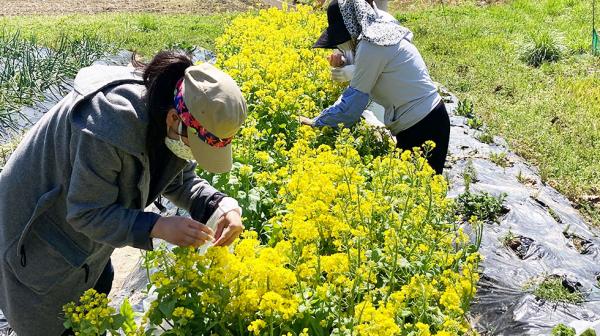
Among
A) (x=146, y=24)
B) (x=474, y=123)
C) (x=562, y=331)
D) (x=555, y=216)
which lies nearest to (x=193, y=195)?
(x=562, y=331)

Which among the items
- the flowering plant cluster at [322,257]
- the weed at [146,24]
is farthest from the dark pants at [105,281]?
the weed at [146,24]

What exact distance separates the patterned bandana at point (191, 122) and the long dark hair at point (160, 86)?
4 cm

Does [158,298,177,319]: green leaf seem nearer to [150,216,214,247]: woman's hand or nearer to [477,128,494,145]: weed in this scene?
[150,216,214,247]: woman's hand

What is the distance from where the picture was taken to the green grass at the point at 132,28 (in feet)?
30.1

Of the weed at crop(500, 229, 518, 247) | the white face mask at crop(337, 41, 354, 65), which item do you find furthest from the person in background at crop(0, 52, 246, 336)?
the weed at crop(500, 229, 518, 247)

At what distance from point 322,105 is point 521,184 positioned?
164 centimetres

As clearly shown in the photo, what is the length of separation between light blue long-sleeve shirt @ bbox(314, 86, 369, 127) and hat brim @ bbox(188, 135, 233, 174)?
1682mm

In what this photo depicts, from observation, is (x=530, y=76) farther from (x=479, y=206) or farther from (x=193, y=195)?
(x=193, y=195)

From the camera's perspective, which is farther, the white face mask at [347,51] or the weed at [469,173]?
the weed at [469,173]

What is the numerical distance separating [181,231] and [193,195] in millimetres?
439

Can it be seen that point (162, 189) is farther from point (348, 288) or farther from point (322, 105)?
point (322, 105)

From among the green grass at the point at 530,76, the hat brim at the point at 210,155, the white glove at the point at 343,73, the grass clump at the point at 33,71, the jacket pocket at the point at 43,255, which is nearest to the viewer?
the hat brim at the point at 210,155

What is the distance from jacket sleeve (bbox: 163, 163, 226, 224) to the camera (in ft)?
7.51

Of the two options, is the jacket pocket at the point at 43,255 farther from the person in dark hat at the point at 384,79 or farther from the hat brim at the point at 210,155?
the person in dark hat at the point at 384,79
